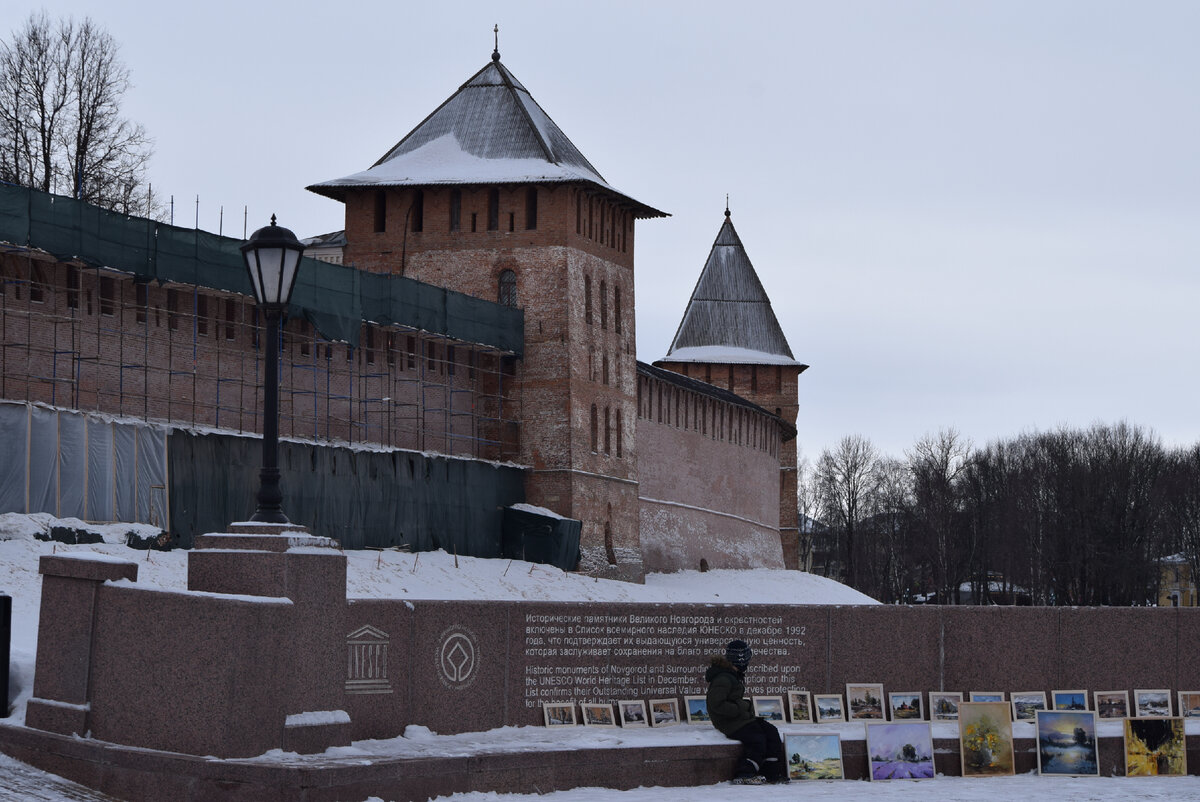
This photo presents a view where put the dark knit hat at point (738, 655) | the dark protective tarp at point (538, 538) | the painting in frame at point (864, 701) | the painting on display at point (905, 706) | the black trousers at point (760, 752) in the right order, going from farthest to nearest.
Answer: the dark protective tarp at point (538, 538)
the painting on display at point (905, 706)
the painting in frame at point (864, 701)
the dark knit hat at point (738, 655)
the black trousers at point (760, 752)

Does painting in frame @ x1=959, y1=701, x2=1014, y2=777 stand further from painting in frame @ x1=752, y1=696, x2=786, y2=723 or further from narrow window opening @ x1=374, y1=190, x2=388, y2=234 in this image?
narrow window opening @ x1=374, y1=190, x2=388, y2=234

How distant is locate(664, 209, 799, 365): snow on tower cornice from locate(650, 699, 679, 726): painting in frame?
160 ft

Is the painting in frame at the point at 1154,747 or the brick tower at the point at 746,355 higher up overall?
the brick tower at the point at 746,355

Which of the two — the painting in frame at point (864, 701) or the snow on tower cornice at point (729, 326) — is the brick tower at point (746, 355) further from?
the painting in frame at point (864, 701)

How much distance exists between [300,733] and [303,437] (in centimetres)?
2188

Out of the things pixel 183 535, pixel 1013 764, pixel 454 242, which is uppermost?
pixel 454 242

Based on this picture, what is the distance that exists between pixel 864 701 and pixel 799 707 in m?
0.68

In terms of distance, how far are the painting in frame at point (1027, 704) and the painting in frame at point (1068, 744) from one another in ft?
5.30

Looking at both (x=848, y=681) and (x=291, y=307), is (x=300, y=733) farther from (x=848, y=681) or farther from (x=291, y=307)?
(x=291, y=307)

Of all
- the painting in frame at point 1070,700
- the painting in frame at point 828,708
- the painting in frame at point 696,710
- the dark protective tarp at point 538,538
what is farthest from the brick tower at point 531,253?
the painting in frame at point 696,710

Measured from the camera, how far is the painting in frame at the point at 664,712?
14.2 m

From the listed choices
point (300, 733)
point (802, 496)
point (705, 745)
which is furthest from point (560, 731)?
point (802, 496)

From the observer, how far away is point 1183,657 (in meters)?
16.8

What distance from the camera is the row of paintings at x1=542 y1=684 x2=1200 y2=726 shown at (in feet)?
46.1
